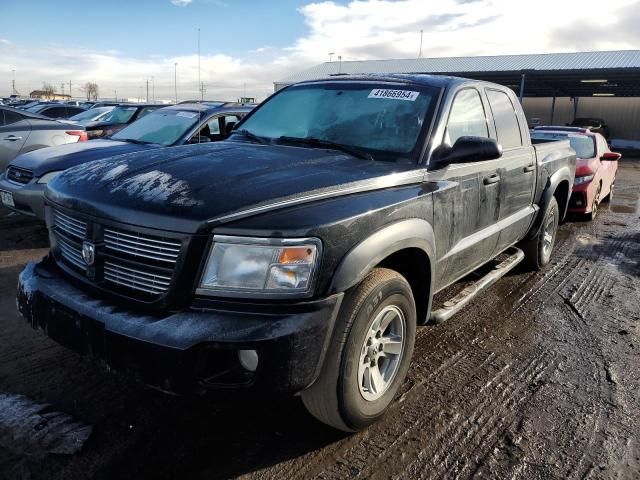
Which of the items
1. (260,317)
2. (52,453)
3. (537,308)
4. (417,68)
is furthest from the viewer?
(417,68)

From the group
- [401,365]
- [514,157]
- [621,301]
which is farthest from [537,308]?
[401,365]

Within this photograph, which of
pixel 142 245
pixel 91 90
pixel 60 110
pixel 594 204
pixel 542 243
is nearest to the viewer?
pixel 142 245

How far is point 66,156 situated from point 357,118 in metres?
4.35

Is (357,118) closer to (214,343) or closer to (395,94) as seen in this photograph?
(395,94)

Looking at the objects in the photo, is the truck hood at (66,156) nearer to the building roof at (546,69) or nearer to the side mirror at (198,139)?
the side mirror at (198,139)

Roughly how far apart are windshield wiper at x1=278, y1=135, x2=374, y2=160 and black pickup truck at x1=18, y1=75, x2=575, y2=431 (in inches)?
0.5

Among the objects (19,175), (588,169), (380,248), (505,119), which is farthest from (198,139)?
(588,169)

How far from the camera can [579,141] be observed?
9.79 metres

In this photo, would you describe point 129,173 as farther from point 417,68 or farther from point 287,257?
point 417,68

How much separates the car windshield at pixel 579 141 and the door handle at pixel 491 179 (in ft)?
19.8

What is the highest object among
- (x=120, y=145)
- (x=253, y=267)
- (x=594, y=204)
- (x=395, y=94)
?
(x=395, y=94)

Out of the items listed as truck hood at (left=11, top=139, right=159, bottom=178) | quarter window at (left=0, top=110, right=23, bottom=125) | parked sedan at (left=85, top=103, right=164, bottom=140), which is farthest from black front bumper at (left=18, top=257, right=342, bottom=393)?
parked sedan at (left=85, top=103, right=164, bottom=140)

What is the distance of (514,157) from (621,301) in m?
1.88

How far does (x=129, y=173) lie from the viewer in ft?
8.91
